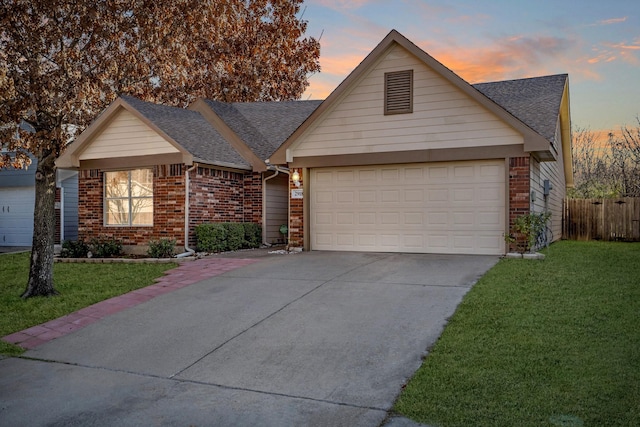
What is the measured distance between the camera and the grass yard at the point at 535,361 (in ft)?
13.9

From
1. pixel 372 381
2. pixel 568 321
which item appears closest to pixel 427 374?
pixel 372 381

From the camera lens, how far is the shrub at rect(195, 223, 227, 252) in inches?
586

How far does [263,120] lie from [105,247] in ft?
26.2

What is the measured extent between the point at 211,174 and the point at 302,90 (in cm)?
1769

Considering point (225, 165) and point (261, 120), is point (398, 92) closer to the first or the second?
point (225, 165)

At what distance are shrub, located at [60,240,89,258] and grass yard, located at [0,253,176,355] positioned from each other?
1167 mm

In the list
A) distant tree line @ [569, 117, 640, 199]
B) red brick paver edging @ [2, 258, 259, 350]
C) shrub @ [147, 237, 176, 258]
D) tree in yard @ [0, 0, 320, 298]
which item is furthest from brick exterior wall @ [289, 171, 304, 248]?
distant tree line @ [569, 117, 640, 199]

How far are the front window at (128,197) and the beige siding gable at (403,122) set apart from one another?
466cm

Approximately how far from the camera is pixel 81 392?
5.29m

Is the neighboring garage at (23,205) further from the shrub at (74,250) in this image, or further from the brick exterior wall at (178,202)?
the shrub at (74,250)

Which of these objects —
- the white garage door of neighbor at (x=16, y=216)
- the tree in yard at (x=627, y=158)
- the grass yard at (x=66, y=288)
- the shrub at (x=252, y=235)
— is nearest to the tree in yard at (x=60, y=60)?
the grass yard at (x=66, y=288)

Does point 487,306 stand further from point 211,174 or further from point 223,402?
point 211,174

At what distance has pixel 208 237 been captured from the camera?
14.9 meters

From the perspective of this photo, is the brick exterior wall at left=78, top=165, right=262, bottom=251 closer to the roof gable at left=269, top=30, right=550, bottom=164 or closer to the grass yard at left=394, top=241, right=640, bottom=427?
the roof gable at left=269, top=30, right=550, bottom=164
